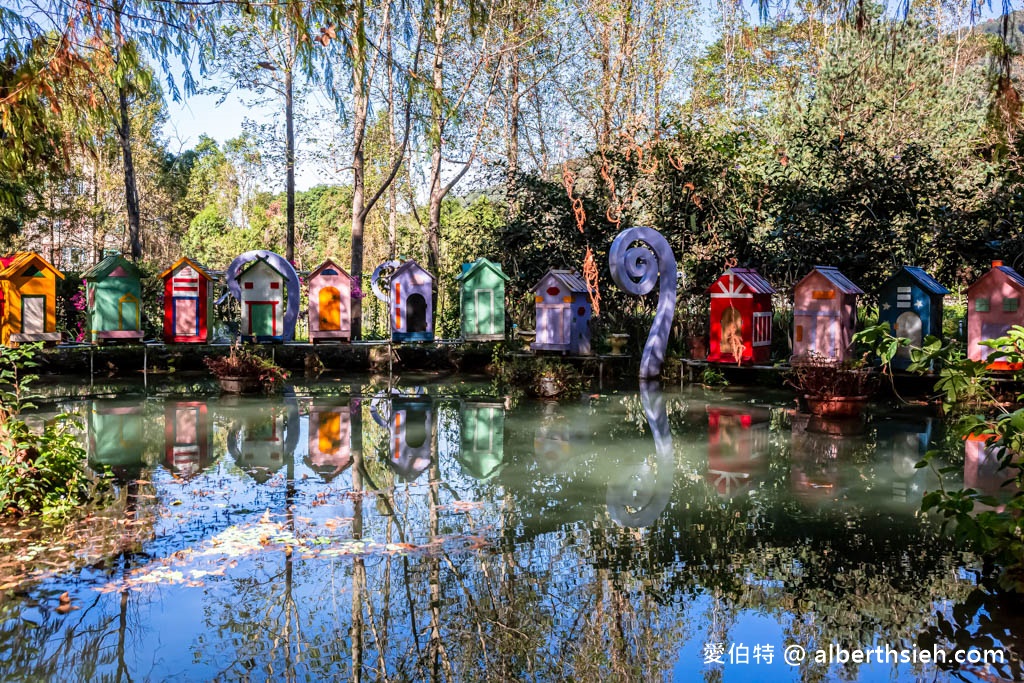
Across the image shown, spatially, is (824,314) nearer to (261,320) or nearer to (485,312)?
(485,312)

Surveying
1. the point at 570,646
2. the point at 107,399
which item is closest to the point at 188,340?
the point at 107,399

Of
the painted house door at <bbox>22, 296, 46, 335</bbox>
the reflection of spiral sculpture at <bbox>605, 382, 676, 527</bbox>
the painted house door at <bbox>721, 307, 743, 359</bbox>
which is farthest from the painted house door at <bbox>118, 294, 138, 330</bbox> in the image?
the painted house door at <bbox>721, 307, 743, 359</bbox>

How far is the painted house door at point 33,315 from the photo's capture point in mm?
12281

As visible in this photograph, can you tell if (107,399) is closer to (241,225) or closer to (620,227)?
(620,227)

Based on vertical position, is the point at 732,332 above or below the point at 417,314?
below

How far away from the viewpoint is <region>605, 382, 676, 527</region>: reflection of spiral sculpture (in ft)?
18.6

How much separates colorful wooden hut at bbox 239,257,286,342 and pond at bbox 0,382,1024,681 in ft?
17.1

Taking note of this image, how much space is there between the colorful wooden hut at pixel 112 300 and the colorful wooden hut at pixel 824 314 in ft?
29.8

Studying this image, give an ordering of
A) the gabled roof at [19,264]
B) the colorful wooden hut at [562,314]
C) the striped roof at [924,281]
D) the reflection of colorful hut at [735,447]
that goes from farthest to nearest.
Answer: the colorful wooden hut at [562,314] < the gabled roof at [19,264] < the striped roof at [924,281] < the reflection of colorful hut at [735,447]

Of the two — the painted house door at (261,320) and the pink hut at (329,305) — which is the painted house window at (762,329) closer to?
the pink hut at (329,305)

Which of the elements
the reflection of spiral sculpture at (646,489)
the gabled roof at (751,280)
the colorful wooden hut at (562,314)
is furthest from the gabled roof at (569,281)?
the reflection of spiral sculpture at (646,489)

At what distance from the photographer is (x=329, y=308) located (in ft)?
44.5

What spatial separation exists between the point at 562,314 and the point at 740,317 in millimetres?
2509

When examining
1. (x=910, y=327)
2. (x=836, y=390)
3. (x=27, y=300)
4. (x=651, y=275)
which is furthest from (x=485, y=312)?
(x=27, y=300)
